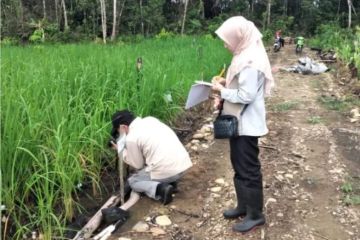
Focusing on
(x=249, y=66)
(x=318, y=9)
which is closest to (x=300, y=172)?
(x=249, y=66)

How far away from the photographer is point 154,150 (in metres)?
3.28

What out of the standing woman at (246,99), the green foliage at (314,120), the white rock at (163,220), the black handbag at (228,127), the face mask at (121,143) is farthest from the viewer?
the green foliage at (314,120)

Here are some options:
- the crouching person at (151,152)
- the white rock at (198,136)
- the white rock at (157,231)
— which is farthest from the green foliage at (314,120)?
the white rock at (157,231)

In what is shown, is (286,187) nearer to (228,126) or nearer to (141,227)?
(228,126)

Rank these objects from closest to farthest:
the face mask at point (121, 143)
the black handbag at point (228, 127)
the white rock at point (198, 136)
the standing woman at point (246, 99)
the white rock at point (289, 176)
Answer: the standing woman at point (246, 99)
the black handbag at point (228, 127)
the face mask at point (121, 143)
the white rock at point (289, 176)
the white rock at point (198, 136)

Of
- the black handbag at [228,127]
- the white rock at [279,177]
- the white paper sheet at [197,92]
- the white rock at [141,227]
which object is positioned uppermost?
the white paper sheet at [197,92]

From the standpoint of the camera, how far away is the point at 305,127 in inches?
207

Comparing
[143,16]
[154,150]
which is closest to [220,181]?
[154,150]

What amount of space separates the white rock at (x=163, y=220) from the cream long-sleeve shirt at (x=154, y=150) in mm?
351

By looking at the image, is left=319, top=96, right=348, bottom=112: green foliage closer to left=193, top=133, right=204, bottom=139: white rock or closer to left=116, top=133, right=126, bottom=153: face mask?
left=193, top=133, right=204, bottom=139: white rock

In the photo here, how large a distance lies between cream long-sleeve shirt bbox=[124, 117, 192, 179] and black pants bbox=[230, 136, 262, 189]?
59cm

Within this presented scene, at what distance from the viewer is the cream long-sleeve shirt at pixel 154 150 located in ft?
10.7

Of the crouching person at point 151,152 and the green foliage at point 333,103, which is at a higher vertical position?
the crouching person at point 151,152

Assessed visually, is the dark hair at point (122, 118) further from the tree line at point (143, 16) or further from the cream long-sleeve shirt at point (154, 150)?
the tree line at point (143, 16)
